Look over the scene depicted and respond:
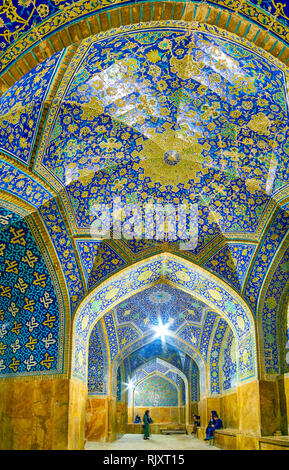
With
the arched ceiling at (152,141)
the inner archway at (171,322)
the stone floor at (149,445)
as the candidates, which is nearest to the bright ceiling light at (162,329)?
the inner archway at (171,322)

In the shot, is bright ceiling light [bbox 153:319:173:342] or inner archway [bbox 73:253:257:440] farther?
bright ceiling light [bbox 153:319:173:342]

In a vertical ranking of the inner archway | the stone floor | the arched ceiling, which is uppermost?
the arched ceiling

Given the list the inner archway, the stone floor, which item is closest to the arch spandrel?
the inner archway

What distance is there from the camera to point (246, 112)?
6551 mm

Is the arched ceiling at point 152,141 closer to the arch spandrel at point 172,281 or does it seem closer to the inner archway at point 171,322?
the arch spandrel at point 172,281

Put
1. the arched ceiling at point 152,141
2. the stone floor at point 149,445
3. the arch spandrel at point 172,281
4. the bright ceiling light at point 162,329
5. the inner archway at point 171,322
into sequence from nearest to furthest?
the arched ceiling at point 152,141 < the arch spandrel at point 172,281 < the inner archway at point 171,322 < the stone floor at point 149,445 < the bright ceiling light at point 162,329

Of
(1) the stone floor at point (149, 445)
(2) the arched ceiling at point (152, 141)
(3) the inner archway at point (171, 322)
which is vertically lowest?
(1) the stone floor at point (149, 445)

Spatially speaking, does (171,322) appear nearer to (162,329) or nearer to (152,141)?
(162,329)

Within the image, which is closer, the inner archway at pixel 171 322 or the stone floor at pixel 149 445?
the inner archway at pixel 171 322

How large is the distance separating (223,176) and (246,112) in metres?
1.49

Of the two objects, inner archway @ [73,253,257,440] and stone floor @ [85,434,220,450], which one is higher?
inner archway @ [73,253,257,440]

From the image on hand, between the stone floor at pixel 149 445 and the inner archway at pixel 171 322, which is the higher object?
the inner archway at pixel 171 322

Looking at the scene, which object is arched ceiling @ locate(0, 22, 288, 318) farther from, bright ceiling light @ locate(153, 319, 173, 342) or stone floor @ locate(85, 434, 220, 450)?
bright ceiling light @ locate(153, 319, 173, 342)

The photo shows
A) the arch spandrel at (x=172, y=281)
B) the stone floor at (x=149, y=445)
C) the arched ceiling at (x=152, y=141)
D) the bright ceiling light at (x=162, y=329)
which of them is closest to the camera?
the arched ceiling at (x=152, y=141)
